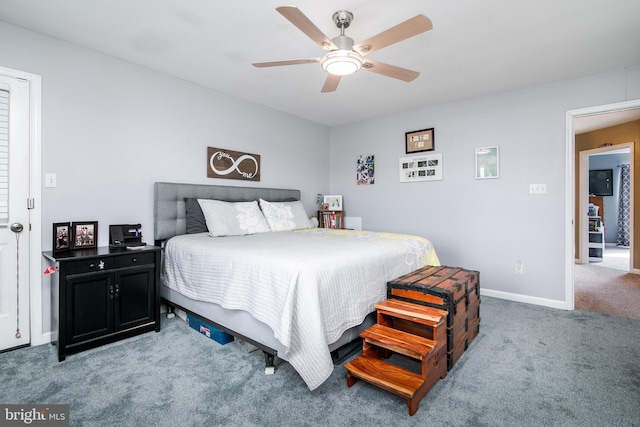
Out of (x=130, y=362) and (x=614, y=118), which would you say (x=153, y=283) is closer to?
(x=130, y=362)

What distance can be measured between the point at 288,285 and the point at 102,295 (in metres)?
1.58

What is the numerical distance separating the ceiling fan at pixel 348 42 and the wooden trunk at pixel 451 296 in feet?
4.99

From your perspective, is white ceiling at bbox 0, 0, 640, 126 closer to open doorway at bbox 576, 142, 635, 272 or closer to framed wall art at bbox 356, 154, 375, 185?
framed wall art at bbox 356, 154, 375, 185

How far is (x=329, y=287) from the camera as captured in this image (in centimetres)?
183

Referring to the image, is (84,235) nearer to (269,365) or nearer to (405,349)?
(269,365)

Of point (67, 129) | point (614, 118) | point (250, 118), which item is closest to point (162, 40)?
point (67, 129)

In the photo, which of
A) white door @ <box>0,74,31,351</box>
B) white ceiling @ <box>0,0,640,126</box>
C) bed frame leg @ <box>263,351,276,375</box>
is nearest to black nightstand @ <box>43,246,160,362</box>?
white door @ <box>0,74,31,351</box>

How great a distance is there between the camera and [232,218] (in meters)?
3.20

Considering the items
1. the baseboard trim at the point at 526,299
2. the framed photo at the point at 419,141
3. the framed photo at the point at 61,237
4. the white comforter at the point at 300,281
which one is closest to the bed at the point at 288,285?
the white comforter at the point at 300,281

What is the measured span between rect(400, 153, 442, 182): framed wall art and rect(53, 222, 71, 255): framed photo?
3.81 meters

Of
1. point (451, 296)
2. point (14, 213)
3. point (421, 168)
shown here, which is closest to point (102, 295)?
point (14, 213)

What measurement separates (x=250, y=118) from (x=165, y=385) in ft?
10.3

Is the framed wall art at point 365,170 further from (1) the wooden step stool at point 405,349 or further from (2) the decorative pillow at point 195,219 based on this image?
(1) the wooden step stool at point 405,349

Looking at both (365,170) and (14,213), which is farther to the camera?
(365,170)
